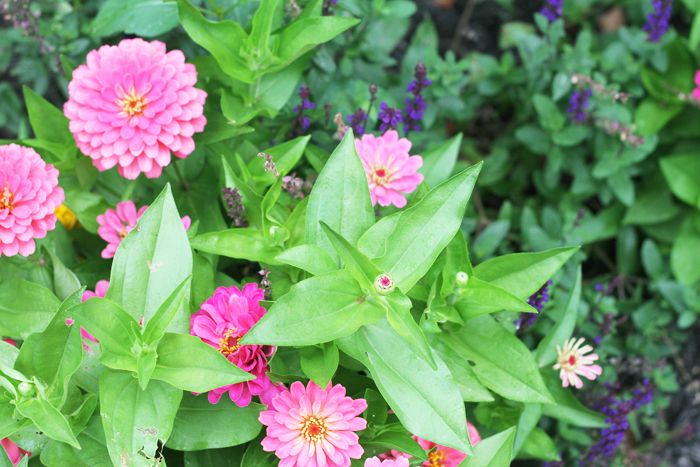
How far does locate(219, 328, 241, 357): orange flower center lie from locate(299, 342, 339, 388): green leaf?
123mm

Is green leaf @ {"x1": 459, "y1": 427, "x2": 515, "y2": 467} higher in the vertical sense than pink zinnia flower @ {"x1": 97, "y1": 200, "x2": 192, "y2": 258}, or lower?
lower

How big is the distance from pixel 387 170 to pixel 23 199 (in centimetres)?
68

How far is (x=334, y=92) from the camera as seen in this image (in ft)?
4.62

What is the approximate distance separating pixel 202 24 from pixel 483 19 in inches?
57.4

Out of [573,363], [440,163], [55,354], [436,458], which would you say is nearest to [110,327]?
[55,354]

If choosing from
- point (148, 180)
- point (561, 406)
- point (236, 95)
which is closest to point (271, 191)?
point (236, 95)

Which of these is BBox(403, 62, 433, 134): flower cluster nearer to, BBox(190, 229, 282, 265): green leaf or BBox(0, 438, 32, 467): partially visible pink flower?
BBox(190, 229, 282, 265): green leaf

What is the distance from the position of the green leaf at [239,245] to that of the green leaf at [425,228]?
0.23m

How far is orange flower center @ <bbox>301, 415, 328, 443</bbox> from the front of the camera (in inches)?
34.6

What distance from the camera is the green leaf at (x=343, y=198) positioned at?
0.92 m

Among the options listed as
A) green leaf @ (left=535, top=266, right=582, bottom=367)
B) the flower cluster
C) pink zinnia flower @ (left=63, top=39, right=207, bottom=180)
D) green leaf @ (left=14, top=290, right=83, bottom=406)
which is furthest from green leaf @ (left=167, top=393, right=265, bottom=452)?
the flower cluster

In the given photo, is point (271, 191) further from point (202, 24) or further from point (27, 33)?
point (27, 33)

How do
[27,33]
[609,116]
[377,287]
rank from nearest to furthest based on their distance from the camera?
[377,287], [27,33], [609,116]

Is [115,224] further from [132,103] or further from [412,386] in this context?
[412,386]
